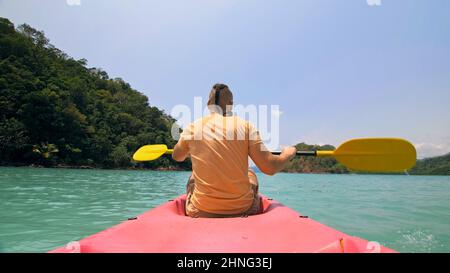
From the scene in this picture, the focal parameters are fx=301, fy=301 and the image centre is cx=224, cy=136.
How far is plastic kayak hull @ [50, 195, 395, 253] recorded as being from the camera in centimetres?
127

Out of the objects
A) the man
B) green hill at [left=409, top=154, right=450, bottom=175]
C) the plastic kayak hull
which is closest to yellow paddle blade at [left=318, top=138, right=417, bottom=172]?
the man

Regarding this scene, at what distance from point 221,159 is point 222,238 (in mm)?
593

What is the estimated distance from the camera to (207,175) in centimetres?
201

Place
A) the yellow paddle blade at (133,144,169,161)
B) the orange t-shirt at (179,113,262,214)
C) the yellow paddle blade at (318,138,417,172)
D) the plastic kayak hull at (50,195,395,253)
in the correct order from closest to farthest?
the plastic kayak hull at (50,195,395,253) < the orange t-shirt at (179,113,262,214) < the yellow paddle blade at (318,138,417,172) < the yellow paddle blade at (133,144,169,161)

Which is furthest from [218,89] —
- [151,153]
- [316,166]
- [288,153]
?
[316,166]

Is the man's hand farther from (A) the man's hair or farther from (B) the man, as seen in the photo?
(A) the man's hair

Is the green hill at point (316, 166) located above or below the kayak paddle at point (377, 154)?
below

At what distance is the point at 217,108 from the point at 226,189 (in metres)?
0.61

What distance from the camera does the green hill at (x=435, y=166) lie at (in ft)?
311

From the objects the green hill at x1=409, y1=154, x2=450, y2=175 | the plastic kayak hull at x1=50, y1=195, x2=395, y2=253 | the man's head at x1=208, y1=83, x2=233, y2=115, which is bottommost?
the green hill at x1=409, y1=154, x2=450, y2=175

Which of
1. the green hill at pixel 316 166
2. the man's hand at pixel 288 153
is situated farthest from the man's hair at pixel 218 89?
the green hill at pixel 316 166

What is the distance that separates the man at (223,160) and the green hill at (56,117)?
3740cm

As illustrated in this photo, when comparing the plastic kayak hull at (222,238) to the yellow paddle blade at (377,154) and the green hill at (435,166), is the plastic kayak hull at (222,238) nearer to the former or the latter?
the yellow paddle blade at (377,154)

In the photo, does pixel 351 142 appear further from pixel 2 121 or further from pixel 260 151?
pixel 2 121
